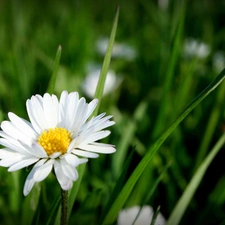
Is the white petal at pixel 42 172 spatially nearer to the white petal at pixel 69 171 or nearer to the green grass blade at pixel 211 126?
the white petal at pixel 69 171

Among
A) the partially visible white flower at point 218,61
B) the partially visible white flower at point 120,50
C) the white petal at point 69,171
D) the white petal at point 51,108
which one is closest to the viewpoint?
the white petal at point 69,171

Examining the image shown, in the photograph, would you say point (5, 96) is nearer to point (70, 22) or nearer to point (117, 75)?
point (117, 75)

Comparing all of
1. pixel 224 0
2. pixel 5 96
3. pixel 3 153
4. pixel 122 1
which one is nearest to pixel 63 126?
pixel 3 153

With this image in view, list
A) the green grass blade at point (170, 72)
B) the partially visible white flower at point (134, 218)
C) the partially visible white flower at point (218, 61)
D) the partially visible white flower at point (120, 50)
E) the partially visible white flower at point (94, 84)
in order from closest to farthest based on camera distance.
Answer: the partially visible white flower at point (134, 218)
the green grass blade at point (170, 72)
the partially visible white flower at point (94, 84)
the partially visible white flower at point (218, 61)
the partially visible white flower at point (120, 50)

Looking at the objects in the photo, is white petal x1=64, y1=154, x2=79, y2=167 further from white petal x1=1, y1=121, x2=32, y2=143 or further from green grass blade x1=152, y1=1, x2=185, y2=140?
green grass blade x1=152, y1=1, x2=185, y2=140

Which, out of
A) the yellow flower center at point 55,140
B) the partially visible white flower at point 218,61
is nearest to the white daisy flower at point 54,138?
the yellow flower center at point 55,140

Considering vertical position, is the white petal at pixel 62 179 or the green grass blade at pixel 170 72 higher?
the green grass blade at pixel 170 72

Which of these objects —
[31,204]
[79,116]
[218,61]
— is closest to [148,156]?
[79,116]
